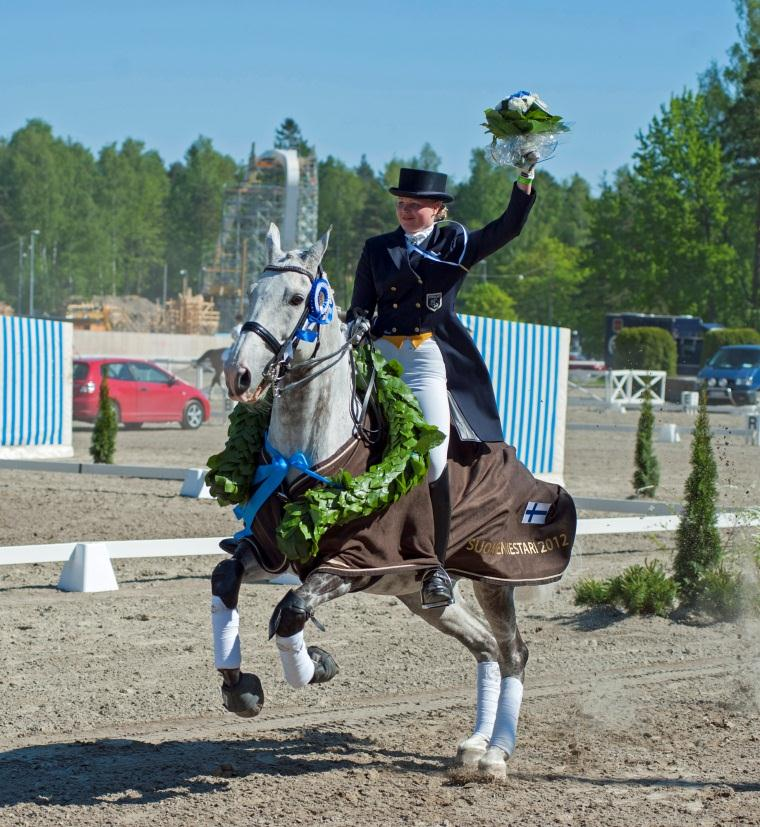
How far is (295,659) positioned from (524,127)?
2.48 meters

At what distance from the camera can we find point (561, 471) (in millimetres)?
18906

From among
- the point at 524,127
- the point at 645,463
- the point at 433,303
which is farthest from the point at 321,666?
the point at 645,463

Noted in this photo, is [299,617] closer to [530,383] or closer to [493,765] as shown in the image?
[493,765]

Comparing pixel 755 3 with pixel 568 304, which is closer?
pixel 755 3

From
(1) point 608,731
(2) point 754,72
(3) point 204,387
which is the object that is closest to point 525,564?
(1) point 608,731

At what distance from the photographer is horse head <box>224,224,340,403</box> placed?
4.80 meters

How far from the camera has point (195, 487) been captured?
16500 millimetres

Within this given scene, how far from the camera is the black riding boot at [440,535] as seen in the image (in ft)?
18.3

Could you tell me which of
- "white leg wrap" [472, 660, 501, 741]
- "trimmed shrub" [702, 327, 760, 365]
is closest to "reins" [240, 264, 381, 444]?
"white leg wrap" [472, 660, 501, 741]

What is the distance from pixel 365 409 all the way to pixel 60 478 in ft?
44.9

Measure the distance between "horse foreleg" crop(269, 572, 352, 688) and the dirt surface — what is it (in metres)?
0.55

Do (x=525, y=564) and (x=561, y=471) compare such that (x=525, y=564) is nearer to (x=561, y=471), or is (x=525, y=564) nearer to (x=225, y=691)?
(x=225, y=691)

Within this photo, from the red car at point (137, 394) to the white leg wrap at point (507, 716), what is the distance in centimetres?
2109

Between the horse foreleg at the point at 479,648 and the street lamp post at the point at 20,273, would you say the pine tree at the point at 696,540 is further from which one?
the street lamp post at the point at 20,273
